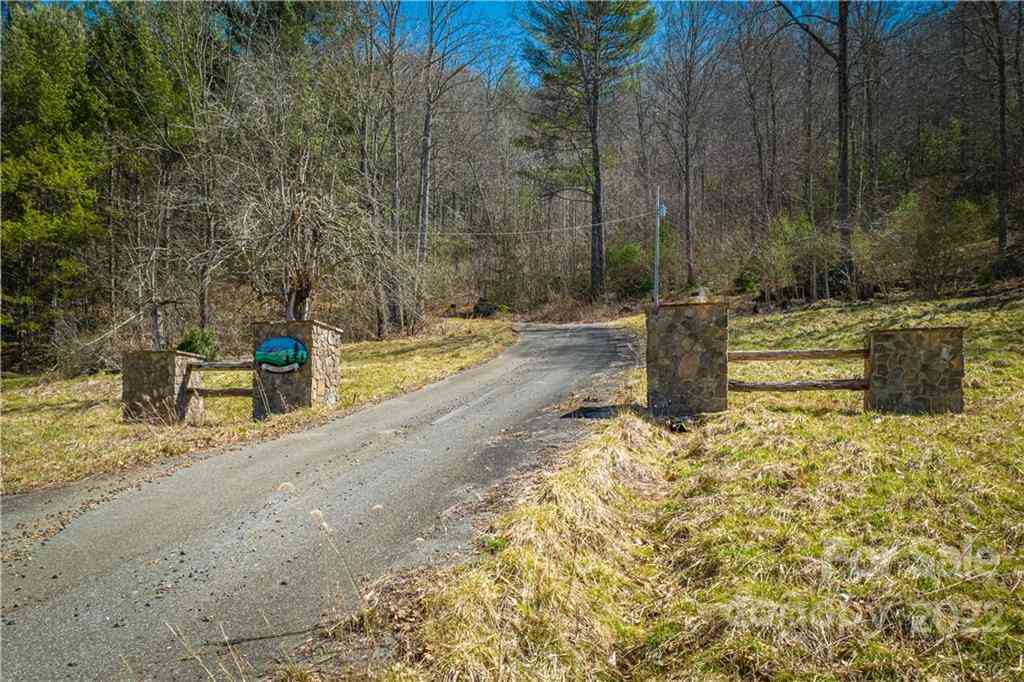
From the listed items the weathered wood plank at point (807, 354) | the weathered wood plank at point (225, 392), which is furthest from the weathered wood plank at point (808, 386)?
the weathered wood plank at point (225, 392)

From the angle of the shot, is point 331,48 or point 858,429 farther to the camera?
point 331,48

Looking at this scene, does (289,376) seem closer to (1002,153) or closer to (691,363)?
(691,363)

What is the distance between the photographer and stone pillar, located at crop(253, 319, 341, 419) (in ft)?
28.2

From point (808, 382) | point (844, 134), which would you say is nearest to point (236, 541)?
point (808, 382)

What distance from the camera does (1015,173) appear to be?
18766mm

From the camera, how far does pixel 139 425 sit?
8.68 metres

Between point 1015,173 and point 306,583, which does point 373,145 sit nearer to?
point 306,583

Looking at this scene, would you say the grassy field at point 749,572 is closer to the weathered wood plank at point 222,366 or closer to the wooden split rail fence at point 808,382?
the wooden split rail fence at point 808,382

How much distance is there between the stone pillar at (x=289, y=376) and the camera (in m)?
8.60

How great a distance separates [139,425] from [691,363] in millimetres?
7942

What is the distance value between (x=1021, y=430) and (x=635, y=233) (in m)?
25.1

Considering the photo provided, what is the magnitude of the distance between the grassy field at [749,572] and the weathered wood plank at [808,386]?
128 cm

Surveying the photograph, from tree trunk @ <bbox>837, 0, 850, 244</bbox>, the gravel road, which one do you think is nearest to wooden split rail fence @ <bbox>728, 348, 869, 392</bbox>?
the gravel road

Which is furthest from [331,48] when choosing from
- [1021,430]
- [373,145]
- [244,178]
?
[1021,430]
